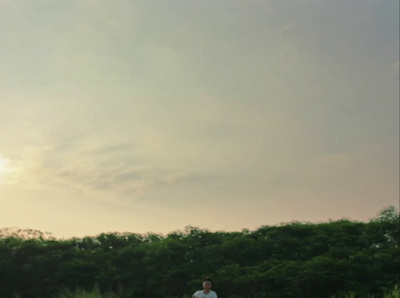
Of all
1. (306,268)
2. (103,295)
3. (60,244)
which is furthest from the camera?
(60,244)

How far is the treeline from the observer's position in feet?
70.4

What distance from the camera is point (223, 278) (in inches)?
874

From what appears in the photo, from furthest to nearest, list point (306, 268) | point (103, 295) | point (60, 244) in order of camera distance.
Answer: point (60, 244) → point (103, 295) → point (306, 268)

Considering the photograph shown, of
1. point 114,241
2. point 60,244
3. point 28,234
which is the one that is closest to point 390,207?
point 114,241

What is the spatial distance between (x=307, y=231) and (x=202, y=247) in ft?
13.2

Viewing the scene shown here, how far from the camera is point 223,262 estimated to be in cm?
2342

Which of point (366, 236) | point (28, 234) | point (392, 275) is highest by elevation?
point (28, 234)

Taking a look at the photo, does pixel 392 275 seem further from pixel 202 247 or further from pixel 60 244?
pixel 60 244

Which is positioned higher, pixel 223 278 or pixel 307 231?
pixel 307 231

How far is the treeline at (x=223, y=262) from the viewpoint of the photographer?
2145cm

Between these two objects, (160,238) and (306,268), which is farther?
(160,238)

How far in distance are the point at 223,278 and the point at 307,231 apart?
4181 millimetres

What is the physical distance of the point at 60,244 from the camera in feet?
83.1

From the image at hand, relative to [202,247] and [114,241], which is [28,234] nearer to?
[114,241]
